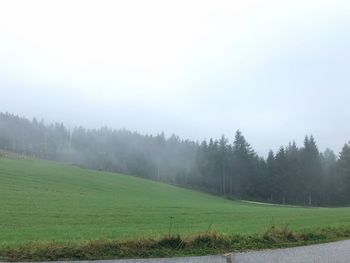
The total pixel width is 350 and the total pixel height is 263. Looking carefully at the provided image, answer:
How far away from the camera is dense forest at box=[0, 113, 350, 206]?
11594 cm

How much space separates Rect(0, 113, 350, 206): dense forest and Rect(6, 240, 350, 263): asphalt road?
10576cm

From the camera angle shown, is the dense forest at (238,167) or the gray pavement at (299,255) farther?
the dense forest at (238,167)

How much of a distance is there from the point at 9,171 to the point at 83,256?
67356mm

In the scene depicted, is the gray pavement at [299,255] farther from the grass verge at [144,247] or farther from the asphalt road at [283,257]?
the grass verge at [144,247]

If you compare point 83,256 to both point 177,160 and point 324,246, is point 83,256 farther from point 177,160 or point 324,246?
→ point 177,160

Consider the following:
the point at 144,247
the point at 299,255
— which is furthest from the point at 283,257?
the point at 144,247

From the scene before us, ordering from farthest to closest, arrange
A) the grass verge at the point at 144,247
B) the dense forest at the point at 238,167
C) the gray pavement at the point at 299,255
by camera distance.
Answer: the dense forest at the point at 238,167 → the gray pavement at the point at 299,255 → the grass verge at the point at 144,247

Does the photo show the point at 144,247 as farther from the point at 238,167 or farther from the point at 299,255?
the point at 238,167

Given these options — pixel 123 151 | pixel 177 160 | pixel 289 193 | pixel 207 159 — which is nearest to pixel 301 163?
pixel 289 193

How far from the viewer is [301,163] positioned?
11850 cm

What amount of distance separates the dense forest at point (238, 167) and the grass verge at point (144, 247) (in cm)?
10564

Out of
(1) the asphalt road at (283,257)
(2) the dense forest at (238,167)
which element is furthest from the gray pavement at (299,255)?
(2) the dense forest at (238,167)

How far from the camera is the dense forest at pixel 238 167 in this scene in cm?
11594

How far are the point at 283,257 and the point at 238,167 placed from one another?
394 feet
